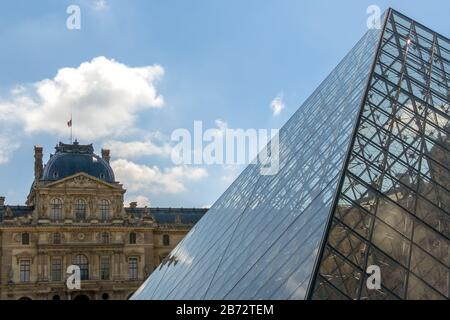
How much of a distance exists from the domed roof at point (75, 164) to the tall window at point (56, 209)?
2.19m

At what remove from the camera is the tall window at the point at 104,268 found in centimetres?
6462

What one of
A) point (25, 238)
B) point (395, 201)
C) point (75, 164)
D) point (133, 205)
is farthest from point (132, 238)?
point (395, 201)

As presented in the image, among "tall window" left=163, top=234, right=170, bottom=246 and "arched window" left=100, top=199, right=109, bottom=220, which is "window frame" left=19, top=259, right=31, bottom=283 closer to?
"arched window" left=100, top=199, right=109, bottom=220

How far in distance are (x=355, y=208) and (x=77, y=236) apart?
2188 inches

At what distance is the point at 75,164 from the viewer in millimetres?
66250

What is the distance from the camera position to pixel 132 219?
2623 inches

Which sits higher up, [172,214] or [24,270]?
[172,214]

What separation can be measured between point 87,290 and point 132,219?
7.81m

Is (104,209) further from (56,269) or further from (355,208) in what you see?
(355,208)

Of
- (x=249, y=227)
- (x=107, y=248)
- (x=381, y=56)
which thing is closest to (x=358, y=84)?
(x=381, y=56)

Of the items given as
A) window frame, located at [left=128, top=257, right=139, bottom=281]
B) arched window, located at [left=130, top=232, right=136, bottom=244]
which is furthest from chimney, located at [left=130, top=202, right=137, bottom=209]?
window frame, located at [left=128, top=257, right=139, bottom=281]

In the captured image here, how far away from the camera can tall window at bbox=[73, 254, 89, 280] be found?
210 feet

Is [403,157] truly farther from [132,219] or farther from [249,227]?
[132,219]
